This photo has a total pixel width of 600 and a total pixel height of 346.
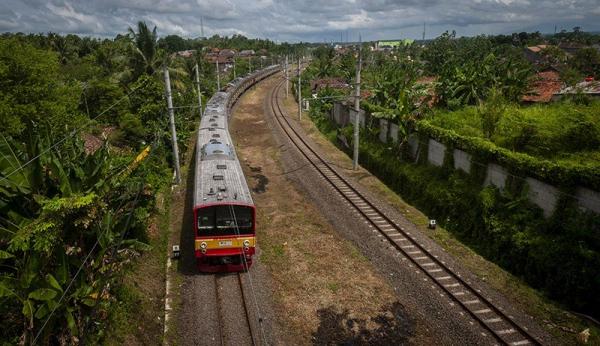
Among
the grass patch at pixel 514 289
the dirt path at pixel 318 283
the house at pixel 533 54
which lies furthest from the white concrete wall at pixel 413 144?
the house at pixel 533 54

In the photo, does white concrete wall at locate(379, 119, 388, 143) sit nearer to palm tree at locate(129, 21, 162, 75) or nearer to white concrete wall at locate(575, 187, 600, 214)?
white concrete wall at locate(575, 187, 600, 214)

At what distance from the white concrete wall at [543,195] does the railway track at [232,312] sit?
11.5 metres

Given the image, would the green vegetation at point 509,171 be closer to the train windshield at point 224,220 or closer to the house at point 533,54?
the train windshield at point 224,220

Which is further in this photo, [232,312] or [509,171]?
[509,171]

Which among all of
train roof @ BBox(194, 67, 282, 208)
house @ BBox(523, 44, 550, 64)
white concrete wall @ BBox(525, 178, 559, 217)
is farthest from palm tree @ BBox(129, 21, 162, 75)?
house @ BBox(523, 44, 550, 64)

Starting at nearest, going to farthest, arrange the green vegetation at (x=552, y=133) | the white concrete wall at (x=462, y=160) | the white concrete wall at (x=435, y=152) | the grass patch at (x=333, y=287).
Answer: the grass patch at (x=333, y=287)
the green vegetation at (x=552, y=133)
the white concrete wall at (x=462, y=160)
the white concrete wall at (x=435, y=152)

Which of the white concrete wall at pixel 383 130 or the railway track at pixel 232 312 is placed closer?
the railway track at pixel 232 312

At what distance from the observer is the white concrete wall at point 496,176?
17.1 m

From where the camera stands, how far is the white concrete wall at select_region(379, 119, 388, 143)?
89.3 feet

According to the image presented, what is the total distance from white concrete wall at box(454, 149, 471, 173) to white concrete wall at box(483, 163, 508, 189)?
4.43 ft

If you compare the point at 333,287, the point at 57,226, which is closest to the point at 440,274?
the point at 333,287

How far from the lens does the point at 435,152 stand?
21.9 m

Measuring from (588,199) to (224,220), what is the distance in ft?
40.6

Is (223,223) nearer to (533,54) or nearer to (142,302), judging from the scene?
(142,302)
